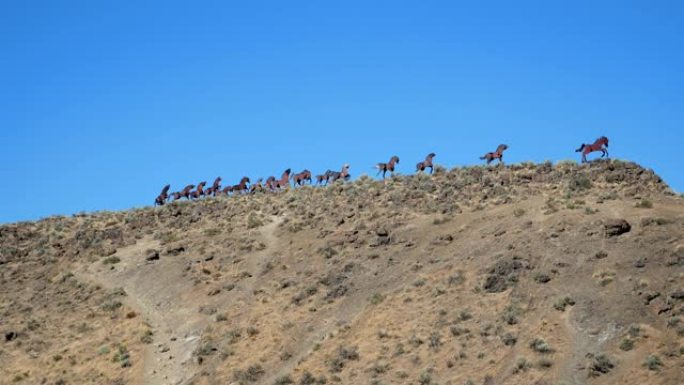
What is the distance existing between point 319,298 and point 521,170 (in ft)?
48.7

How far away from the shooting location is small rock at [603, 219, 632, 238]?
1367 inches

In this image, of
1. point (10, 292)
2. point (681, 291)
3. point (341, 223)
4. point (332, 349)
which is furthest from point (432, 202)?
point (10, 292)

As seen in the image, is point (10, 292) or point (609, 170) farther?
point (10, 292)

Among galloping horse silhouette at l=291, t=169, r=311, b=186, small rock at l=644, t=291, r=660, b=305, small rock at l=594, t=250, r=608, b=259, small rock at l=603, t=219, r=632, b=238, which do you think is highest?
galloping horse silhouette at l=291, t=169, r=311, b=186

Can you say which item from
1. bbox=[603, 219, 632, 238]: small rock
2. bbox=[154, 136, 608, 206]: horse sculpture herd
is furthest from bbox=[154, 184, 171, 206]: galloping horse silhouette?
bbox=[603, 219, 632, 238]: small rock

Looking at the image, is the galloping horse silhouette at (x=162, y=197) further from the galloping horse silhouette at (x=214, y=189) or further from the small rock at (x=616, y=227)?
the small rock at (x=616, y=227)

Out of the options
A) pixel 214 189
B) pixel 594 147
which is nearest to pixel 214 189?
pixel 214 189

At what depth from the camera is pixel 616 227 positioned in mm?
34781

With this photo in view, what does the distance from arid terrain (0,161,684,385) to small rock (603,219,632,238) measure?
0.25 ft

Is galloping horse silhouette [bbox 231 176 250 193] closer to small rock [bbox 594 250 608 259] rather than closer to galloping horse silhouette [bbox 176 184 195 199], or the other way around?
galloping horse silhouette [bbox 176 184 195 199]

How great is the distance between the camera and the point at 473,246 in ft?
123

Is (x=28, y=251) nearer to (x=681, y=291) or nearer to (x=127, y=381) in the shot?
(x=127, y=381)

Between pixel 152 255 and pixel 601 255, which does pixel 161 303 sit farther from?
pixel 601 255

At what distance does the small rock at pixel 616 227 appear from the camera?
3472 centimetres
